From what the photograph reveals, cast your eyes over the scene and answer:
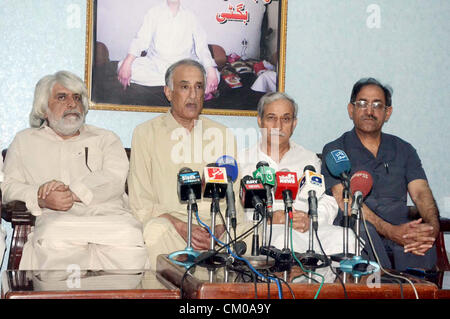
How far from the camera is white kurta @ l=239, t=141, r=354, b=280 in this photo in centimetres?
327

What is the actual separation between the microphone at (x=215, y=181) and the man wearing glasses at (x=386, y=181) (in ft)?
4.33

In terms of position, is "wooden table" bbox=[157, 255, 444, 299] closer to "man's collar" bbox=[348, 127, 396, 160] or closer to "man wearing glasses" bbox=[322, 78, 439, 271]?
"man wearing glasses" bbox=[322, 78, 439, 271]

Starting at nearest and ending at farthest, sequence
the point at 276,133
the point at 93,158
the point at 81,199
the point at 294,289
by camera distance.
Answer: the point at 294,289
the point at 81,199
the point at 93,158
the point at 276,133

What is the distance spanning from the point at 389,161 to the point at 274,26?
1389 mm

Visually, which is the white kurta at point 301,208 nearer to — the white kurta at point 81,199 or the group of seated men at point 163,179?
the group of seated men at point 163,179

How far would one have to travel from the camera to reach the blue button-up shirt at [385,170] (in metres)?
3.79

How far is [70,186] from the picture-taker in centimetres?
344

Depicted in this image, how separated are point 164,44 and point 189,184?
6.69 feet

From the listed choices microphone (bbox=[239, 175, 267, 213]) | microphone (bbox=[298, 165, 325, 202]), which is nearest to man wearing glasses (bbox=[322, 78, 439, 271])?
microphone (bbox=[298, 165, 325, 202])

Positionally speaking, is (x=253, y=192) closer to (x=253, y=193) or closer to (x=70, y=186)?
(x=253, y=193)

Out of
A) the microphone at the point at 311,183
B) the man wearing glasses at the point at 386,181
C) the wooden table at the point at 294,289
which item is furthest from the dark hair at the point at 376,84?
the wooden table at the point at 294,289

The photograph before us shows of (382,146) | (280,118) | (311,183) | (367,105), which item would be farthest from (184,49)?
(311,183)

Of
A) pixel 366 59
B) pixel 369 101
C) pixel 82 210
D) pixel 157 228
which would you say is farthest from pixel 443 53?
pixel 82 210

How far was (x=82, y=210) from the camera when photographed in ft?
11.5
